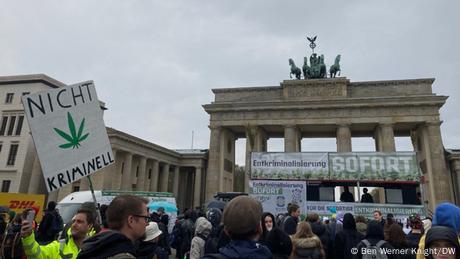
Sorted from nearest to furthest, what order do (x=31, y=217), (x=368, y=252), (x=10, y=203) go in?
(x=31, y=217)
(x=368, y=252)
(x=10, y=203)

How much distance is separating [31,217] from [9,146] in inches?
1734

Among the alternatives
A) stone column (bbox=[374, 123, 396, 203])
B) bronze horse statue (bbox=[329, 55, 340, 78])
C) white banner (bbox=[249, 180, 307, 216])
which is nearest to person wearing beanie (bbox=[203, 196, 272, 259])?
white banner (bbox=[249, 180, 307, 216])

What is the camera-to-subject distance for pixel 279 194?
15.4m

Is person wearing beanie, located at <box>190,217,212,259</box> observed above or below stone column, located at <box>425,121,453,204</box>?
below

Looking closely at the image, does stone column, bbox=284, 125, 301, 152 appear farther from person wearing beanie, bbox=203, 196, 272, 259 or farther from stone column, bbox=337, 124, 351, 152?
person wearing beanie, bbox=203, 196, 272, 259

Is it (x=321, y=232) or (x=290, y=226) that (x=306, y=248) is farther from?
(x=321, y=232)

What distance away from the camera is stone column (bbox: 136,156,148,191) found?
39.5 meters

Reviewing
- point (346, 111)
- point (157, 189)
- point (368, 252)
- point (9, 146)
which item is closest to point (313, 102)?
point (346, 111)

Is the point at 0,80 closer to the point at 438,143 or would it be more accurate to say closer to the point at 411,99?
the point at 411,99

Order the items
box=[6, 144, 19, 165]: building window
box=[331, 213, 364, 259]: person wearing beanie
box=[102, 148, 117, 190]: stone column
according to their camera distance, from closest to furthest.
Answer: box=[331, 213, 364, 259]: person wearing beanie < box=[102, 148, 117, 190]: stone column < box=[6, 144, 19, 165]: building window

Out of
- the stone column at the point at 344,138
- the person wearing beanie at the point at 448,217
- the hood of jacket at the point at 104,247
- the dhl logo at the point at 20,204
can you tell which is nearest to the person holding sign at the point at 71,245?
the hood of jacket at the point at 104,247

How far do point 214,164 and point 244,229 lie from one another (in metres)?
39.3

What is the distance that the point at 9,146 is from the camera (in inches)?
1547

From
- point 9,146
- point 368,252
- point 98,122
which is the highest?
point 9,146
